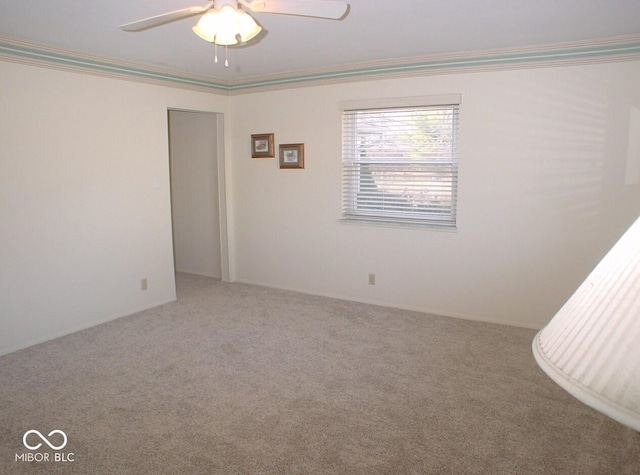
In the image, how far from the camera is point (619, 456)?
243 cm

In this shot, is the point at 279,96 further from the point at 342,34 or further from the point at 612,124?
the point at 612,124

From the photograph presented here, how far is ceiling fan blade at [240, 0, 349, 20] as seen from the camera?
2.27 metres

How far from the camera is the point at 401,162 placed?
15.3 ft

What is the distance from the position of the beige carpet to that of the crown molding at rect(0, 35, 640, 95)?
2217 millimetres

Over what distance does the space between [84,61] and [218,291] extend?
8.62ft

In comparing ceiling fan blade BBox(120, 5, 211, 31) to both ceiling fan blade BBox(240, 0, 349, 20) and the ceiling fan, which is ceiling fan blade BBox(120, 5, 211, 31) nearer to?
the ceiling fan

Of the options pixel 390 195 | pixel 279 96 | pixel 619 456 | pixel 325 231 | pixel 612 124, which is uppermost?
pixel 279 96

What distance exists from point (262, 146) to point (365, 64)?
1492 mm

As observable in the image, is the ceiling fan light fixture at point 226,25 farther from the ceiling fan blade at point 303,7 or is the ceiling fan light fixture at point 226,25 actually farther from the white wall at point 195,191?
the white wall at point 195,191

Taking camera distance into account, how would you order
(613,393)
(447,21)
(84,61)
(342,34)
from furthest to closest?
(84,61) < (342,34) < (447,21) < (613,393)

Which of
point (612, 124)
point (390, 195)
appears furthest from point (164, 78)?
point (612, 124)

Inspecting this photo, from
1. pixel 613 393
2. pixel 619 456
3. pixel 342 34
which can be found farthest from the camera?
pixel 342 34

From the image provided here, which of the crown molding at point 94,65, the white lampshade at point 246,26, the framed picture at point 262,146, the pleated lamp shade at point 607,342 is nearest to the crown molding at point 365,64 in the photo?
the crown molding at point 94,65

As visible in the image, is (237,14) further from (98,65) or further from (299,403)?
(98,65)
